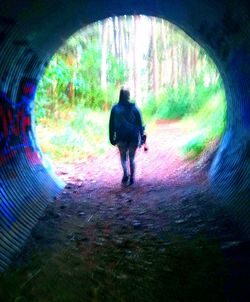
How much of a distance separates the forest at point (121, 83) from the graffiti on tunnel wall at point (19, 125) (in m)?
3.10

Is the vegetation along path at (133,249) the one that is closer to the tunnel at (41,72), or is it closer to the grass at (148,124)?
the tunnel at (41,72)

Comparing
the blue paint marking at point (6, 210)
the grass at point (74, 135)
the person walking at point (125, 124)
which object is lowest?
the blue paint marking at point (6, 210)

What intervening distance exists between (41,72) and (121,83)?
15473 mm

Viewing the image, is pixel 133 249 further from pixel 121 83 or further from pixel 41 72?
pixel 121 83

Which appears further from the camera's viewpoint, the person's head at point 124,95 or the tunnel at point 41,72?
the person's head at point 124,95

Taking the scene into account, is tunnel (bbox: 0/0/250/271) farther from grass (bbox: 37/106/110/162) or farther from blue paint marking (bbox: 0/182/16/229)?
grass (bbox: 37/106/110/162)

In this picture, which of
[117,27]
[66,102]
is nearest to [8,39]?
[66,102]

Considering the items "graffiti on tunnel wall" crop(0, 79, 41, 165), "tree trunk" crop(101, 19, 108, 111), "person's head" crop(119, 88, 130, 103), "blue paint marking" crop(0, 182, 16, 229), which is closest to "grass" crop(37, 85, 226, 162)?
"tree trunk" crop(101, 19, 108, 111)

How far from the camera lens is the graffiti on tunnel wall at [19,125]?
699cm

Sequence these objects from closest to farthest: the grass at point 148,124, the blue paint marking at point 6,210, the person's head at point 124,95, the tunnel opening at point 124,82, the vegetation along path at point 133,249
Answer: the vegetation along path at point 133,249
the blue paint marking at point 6,210
the person's head at point 124,95
the grass at point 148,124
the tunnel opening at point 124,82

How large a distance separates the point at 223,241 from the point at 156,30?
21813mm

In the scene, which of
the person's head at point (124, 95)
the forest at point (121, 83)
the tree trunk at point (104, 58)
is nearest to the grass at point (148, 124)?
the forest at point (121, 83)

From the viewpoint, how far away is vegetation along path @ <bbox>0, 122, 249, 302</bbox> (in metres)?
4.30

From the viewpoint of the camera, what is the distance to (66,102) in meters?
18.4
